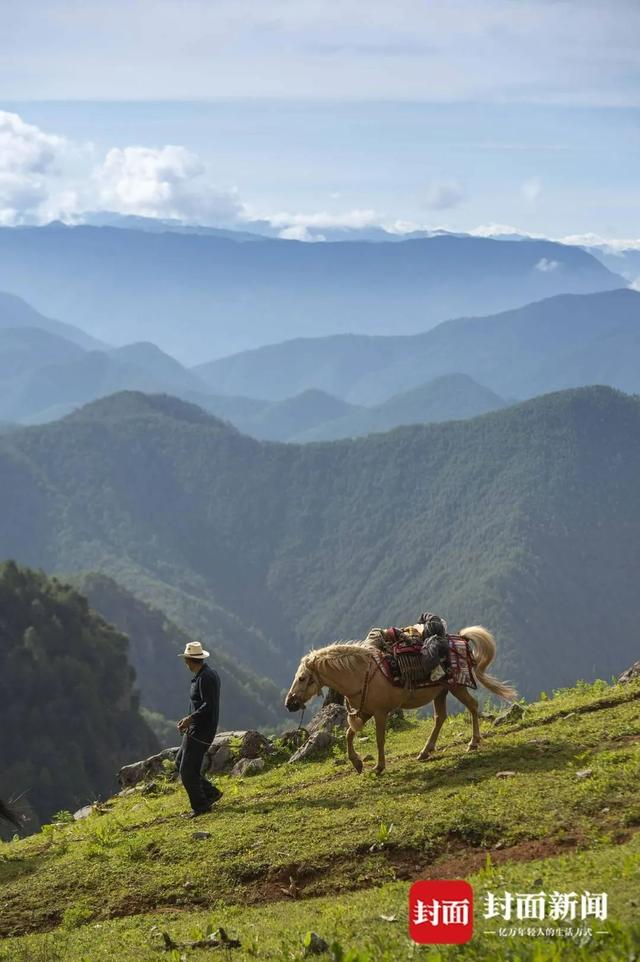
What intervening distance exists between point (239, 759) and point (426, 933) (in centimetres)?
1115

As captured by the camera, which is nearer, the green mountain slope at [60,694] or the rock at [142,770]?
the rock at [142,770]

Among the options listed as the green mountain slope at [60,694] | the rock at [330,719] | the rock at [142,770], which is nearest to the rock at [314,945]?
the rock at [330,719]

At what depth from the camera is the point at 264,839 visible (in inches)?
507

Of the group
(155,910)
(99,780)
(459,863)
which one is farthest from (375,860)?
(99,780)

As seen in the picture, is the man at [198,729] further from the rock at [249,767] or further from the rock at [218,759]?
the rock at [218,759]

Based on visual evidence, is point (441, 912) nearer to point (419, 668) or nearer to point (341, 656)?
point (419, 668)

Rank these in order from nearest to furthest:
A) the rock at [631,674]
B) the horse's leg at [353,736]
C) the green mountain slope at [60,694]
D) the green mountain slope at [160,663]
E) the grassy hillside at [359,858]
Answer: the grassy hillside at [359,858], the horse's leg at [353,736], the rock at [631,674], the green mountain slope at [60,694], the green mountain slope at [160,663]

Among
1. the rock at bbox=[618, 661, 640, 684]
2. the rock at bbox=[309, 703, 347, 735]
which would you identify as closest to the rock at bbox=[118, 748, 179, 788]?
the rock at bbox=[309, 703, 347, 735]

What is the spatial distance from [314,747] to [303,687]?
3514 mm

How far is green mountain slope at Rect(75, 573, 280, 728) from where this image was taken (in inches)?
6053

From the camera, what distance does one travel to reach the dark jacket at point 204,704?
50.0 ft

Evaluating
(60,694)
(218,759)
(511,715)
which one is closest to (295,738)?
(218,759)

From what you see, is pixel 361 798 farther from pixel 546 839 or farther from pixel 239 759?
pixel 239 759

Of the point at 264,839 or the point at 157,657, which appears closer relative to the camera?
the point at 264,839
